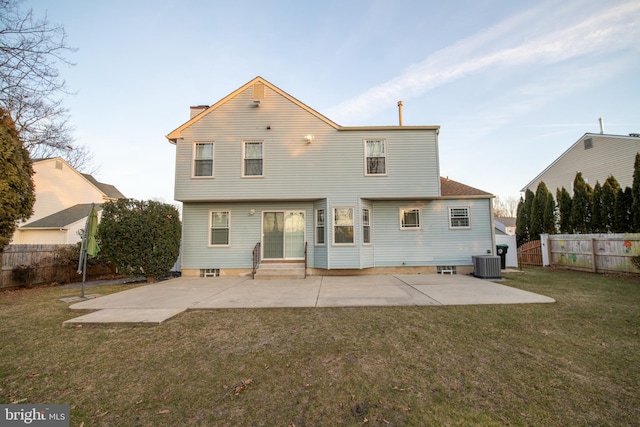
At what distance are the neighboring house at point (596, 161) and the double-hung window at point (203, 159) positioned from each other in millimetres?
21323

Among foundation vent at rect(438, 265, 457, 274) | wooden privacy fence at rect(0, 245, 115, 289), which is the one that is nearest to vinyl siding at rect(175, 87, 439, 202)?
foundation vent at rect(438, 265, 457, 274)

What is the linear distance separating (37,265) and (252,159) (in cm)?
908

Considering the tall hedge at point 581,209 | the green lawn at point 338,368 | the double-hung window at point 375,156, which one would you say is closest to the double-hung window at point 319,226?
the double-hung window at point 375,156

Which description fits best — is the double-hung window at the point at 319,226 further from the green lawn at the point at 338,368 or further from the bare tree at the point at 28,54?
the bare tree at the point at 28,54

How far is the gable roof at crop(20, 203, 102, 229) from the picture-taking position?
59.2ft

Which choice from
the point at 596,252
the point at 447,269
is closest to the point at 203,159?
the point at 447,269

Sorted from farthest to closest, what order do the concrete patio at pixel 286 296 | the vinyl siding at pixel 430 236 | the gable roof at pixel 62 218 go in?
1. the gable roof at pixel 62 218
2. the vinyl siding at pixel 430 236
3. the concrete patio at pixel 286 296

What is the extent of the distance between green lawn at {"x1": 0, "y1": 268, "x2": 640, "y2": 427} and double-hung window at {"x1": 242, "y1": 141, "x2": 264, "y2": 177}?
6.70 metres

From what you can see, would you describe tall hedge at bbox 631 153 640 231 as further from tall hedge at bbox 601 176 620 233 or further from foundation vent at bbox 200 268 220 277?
foundation vent at bbox 200 268 220 277

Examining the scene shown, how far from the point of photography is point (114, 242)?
30.4 ft

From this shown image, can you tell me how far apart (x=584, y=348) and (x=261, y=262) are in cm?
966

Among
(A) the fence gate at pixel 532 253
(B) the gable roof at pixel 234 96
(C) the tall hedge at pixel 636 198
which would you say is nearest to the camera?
(C) the tall hedge at pixel 636 198

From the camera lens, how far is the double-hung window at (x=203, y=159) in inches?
434

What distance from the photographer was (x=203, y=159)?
36.5 ft
